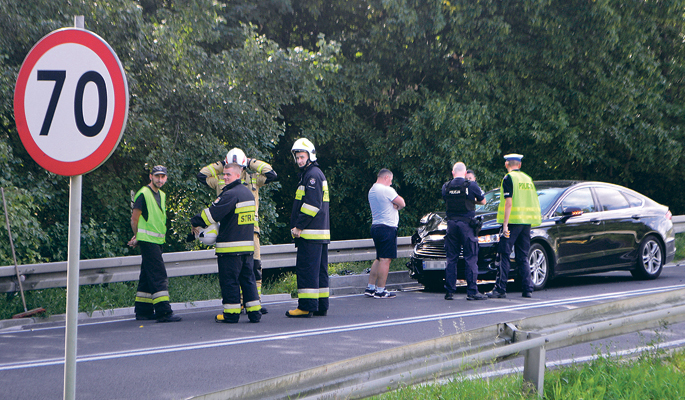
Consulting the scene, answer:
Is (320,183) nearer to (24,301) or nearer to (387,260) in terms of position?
(387,260)

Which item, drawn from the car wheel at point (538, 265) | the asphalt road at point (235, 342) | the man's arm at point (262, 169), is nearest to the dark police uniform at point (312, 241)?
the asphalt road at point (235, 342)

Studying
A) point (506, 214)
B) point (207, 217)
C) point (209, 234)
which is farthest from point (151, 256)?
point (506, 214)

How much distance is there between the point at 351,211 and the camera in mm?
18703

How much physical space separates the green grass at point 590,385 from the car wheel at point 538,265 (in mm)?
5010

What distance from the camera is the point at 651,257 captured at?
10.6 m

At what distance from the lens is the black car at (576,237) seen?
958 cm

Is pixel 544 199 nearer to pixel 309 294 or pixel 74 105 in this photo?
pixel 309 294

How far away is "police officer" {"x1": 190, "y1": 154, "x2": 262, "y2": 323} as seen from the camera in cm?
749

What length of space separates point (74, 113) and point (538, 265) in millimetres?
7928

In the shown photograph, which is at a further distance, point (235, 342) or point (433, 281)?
point (433, 281)

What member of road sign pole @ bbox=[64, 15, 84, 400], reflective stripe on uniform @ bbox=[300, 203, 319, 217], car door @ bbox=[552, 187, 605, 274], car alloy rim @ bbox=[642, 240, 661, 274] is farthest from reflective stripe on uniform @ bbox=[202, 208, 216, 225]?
car alloy rim @ bbox=[642, 240, 661, 274]

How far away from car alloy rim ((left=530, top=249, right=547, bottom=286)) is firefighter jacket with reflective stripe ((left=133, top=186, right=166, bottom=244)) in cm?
528

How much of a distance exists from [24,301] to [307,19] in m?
12.6

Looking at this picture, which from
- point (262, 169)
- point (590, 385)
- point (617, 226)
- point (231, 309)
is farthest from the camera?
point (617, 226)
